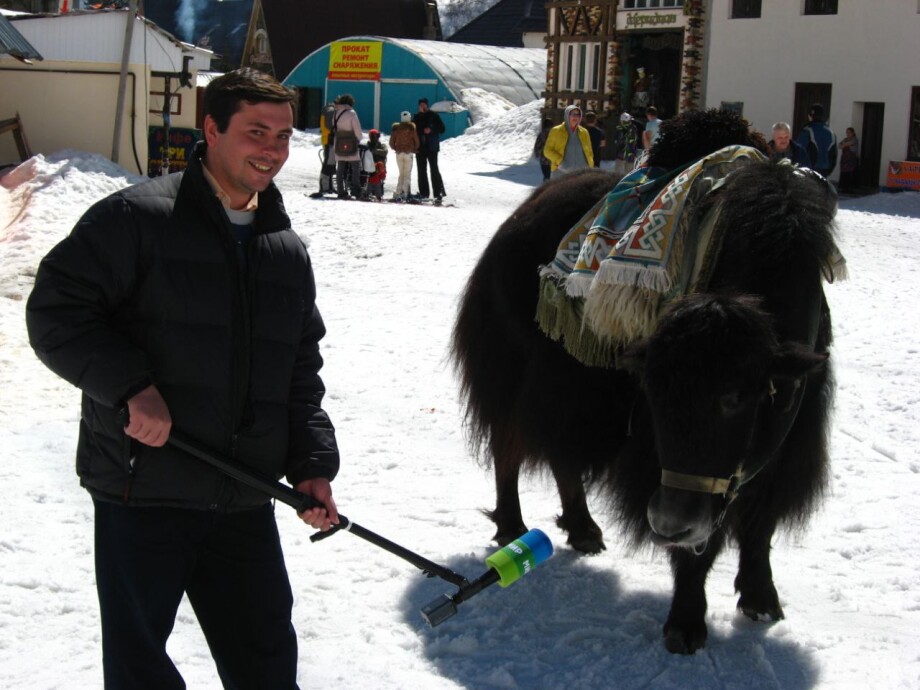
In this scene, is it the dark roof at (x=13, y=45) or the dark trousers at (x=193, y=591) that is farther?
the dark roof at (x=13, y=45)

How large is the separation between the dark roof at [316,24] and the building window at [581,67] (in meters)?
16.4

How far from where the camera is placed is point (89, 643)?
3.29m

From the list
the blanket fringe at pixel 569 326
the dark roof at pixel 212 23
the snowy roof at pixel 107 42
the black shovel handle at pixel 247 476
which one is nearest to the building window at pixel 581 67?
the snowy roof at pixel 107 42

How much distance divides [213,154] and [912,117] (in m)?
20.4

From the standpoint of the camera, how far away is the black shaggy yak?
303 centimetres

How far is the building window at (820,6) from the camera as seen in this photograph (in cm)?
2198

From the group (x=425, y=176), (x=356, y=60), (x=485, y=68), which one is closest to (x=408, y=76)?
(x=356, y=60)

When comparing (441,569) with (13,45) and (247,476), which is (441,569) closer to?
(247,476)

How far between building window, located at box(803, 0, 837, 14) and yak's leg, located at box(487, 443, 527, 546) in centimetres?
2030

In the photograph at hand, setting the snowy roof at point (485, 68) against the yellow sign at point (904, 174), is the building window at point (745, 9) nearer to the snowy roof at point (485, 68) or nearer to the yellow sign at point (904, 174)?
the yellow sign at point (904, 174)

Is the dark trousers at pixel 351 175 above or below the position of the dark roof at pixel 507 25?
below

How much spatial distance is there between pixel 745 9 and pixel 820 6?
178 centimetres

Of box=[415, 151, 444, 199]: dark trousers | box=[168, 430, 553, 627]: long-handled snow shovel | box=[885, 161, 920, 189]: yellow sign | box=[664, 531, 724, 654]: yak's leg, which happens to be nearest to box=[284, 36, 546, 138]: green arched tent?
box=[885, 161, 920, 189]: yellow sign

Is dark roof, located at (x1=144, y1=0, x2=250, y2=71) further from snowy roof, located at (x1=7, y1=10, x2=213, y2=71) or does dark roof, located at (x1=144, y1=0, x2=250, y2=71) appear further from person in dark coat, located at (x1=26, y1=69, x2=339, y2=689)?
person in dark coat, located at (x1=26, y1=69, x2=339, y2=689)
